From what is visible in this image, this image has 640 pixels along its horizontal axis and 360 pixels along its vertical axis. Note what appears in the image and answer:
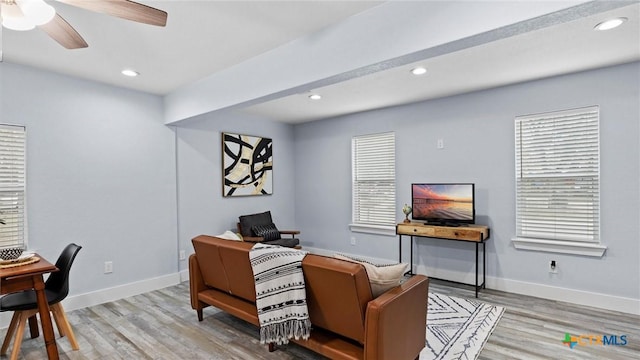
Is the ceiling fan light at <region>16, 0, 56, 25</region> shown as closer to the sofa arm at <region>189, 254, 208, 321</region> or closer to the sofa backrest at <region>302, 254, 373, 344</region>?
the sofa backrest at <region>302, 254, 373, 344</region>

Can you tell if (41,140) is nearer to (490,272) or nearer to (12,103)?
(12,103)

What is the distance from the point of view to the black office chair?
246 centimetres

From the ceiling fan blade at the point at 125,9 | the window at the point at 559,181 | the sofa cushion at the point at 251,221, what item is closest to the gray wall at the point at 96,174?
the sofa cushion at the point at 251,221

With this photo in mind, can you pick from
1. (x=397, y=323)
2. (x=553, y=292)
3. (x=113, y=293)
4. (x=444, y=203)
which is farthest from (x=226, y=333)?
(x=553, y=292)

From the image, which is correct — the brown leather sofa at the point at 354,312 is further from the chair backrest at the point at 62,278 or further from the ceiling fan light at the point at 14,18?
the ceiling fan light at the point at 14,18

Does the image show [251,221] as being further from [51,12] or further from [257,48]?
[51,12]

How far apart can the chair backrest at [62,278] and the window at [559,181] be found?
177 inches

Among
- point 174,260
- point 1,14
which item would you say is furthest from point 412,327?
point 174,260

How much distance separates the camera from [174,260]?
4.41 meters

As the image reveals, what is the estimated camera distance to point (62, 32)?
1.91 m

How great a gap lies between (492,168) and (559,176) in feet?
2.20

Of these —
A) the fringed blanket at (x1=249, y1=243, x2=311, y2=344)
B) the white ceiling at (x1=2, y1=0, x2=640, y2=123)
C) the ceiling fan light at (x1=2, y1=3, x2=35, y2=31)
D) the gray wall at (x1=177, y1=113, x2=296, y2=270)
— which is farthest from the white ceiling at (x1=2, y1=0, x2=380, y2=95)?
the fringed blanket at (x1=249, y1=243, x2=311, y2=344)

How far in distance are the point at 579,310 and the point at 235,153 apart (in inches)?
185

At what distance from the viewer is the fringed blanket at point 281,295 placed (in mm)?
2201
